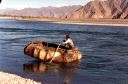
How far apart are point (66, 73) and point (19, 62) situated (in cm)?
615

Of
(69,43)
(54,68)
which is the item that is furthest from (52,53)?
(54,68)

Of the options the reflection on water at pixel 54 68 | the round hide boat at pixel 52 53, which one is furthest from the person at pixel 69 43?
the reflection on water at pixel 54 68

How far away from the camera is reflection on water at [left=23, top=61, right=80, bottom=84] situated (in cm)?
2555

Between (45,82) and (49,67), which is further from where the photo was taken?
(49,67)

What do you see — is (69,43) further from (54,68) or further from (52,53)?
(54,68)

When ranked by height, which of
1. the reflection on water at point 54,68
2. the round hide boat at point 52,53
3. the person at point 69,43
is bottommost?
the reflection on water at point 54,68

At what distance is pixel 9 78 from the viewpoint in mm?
20719

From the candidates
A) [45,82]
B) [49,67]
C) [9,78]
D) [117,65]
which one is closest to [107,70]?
[117,65]

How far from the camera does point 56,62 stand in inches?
1194

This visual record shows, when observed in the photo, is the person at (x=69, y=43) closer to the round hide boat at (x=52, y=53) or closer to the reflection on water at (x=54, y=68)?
the round hide boat at (x=52, y=53)

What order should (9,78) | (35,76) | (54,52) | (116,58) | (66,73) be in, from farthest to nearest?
(116,58), (54,52), (66,73), (35,76), (9,78)

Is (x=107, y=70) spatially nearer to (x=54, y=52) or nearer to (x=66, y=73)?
(x=66, y=73)

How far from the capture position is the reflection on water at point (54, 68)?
2555cm

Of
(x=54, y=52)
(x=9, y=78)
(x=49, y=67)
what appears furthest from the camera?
(x=54, y=52)
